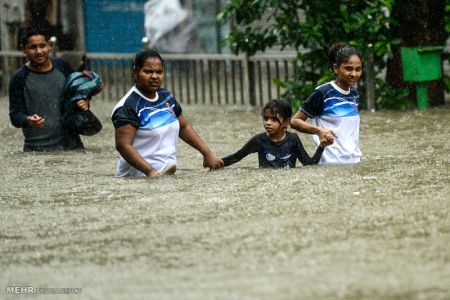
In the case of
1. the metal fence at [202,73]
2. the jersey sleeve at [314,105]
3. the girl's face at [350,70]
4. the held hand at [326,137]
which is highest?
the girl's face at [350,70]

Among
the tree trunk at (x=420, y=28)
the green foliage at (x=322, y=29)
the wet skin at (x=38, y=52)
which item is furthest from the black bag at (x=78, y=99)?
the tree trunk at (x=420, y=28)

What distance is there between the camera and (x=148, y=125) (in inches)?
325

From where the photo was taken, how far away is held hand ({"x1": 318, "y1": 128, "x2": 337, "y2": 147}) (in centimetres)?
807

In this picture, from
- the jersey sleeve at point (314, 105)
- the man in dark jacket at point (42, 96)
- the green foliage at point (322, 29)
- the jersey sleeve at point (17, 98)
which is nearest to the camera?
the jersey sleeve at point (314, 105)

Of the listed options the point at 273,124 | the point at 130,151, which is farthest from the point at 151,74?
the point at 273,124

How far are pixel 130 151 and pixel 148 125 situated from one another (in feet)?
0.97

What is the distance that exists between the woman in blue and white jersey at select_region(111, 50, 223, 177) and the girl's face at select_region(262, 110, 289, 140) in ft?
1.46

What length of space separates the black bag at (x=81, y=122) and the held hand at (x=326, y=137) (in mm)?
3228

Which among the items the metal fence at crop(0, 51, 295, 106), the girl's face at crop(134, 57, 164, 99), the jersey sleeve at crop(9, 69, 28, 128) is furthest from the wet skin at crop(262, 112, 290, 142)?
the metal fence at crop(0, 51, 295, 106)

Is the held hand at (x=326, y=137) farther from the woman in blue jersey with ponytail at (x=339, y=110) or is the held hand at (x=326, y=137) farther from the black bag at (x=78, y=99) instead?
the black bag at (x=78, y=99)

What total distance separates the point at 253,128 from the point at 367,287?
8.57 m

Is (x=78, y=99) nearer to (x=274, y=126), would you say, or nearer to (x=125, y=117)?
(x=125, y=117)

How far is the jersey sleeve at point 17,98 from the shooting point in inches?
421

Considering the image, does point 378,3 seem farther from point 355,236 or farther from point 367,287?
point 367,287
